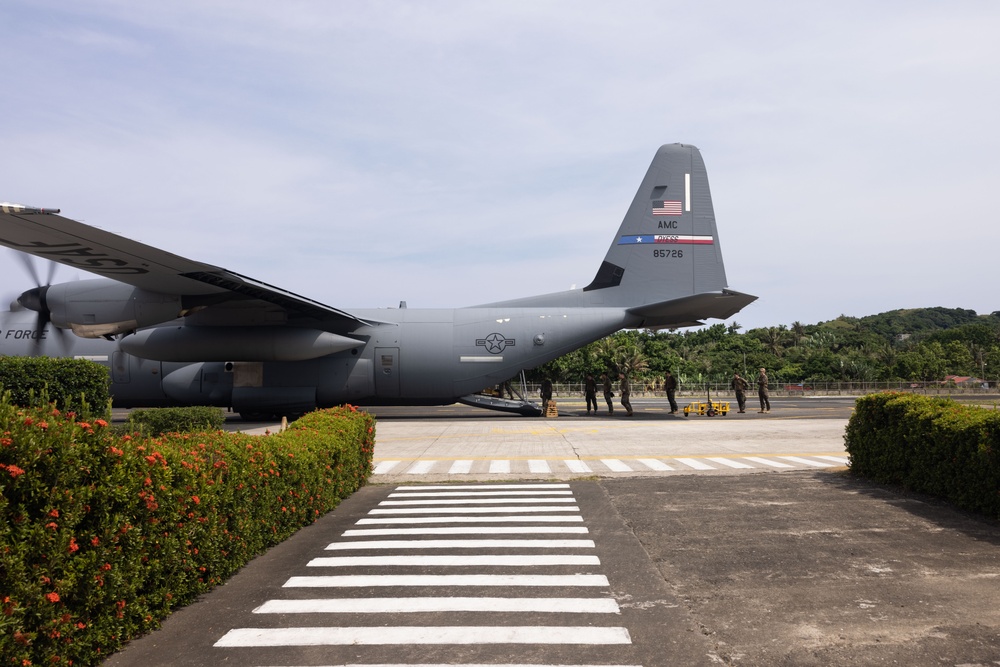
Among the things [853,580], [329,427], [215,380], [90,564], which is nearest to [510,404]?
[215,380]

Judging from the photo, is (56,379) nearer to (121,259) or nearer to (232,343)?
(121,259)

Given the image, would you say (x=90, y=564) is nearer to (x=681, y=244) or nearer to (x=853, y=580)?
(x=853, y=580)

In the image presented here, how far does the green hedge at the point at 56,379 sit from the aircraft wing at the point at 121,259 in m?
3.27

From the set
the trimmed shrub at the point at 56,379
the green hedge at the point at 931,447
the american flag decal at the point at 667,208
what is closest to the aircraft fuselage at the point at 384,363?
the american flag decal at the point at 667,208

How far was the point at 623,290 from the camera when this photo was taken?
88.7ft

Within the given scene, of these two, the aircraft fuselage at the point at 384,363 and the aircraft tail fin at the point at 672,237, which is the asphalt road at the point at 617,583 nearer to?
the aircraft fuselage at the point at 384,363

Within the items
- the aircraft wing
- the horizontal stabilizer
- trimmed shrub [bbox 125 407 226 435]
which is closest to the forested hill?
the horizontal stabilizer

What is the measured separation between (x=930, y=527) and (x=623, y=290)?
61.9 ft

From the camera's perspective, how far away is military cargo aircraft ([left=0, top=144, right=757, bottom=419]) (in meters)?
24.7

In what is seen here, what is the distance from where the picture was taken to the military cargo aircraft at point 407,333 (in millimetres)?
24672

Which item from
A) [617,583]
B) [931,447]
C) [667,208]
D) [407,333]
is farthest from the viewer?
[667,208]

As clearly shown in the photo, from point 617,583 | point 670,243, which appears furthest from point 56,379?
point 670,243

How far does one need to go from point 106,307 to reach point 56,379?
24.6 feet

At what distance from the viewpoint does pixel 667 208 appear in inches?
1061
